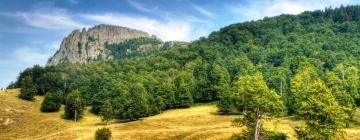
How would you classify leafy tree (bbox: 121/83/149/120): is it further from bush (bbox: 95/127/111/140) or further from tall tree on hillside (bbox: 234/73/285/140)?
tall tree on hillside (bbox: 234/73/285/140)

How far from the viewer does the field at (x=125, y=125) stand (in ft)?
254

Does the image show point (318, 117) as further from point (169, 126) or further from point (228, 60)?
point (228, 60)

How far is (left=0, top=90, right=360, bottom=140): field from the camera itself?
77.5 m

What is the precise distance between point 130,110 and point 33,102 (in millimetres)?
52576

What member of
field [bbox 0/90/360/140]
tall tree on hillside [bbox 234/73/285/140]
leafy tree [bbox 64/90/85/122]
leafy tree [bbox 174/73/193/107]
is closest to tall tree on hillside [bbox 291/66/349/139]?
tall tree on hillside [bbox 234/73/285/140]

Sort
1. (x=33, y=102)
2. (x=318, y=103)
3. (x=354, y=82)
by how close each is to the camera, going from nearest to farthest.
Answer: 1. (x=318, y=103)
2. (x=354, y=82)
3. (x=33, y=102)

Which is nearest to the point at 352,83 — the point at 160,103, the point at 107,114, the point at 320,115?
the point at 160,103

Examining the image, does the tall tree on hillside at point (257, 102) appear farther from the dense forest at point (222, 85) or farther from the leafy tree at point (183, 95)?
the leafy tree at point (183, 95)

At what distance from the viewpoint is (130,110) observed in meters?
122

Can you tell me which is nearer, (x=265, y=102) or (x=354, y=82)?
(x=265, y=102)

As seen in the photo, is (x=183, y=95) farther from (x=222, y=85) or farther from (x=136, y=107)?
(x=136, y=107)

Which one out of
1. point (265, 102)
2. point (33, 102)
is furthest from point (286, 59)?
point (265, 102)

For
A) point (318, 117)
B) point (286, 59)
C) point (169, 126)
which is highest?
point (286, 59)

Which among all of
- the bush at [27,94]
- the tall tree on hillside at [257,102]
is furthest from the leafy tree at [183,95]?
the tall tree on hillside at [257,102]
